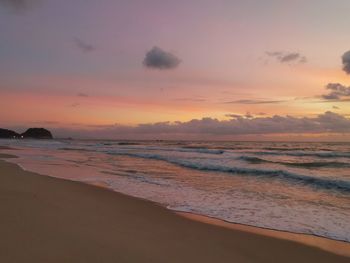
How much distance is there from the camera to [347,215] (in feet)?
28.5

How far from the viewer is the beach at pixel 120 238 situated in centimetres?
459

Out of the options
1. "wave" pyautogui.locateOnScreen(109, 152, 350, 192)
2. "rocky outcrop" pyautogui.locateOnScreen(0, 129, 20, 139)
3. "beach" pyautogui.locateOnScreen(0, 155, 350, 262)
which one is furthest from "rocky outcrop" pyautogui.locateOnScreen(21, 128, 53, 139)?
"beach" pyautogui.locateOnScreen(0, 155, 350, 262)

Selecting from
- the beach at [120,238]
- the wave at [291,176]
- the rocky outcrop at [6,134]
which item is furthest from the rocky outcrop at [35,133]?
the beach at [120,238]

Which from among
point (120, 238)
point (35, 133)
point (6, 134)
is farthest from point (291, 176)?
point (35, 133)

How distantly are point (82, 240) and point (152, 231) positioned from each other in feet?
4.79

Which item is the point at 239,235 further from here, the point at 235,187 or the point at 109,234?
the point at 235,187

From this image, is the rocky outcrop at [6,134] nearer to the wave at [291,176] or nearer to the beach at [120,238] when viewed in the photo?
the wave at [291,176]

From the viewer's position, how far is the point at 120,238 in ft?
17.6

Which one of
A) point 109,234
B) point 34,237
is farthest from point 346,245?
point 34,237

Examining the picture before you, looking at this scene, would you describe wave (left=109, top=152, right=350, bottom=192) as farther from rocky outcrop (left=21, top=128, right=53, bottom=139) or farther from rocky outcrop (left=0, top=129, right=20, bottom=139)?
rocky outcrop (left=21, top=128, right=53, bottom=139)

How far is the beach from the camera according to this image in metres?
4.59

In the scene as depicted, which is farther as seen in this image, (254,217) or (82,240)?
(254,217)

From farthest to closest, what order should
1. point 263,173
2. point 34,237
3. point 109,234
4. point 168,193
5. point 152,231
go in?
point 263,173
point 168,193
point 152,231
point 109,234
point 34,237

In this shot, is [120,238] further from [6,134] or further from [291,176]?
[6,134]
